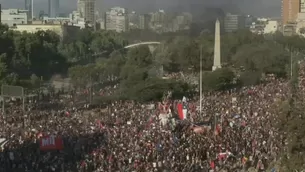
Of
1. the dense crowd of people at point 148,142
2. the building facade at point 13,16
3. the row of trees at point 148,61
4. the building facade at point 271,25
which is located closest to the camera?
the dense crowd of people at point 148,142

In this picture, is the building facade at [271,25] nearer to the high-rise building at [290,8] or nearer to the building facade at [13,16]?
the high-rise building at [290,8]

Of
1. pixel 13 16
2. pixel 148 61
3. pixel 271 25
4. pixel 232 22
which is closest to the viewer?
pixel 148 61

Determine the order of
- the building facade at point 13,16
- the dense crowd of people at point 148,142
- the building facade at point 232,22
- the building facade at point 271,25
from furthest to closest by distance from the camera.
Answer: the building facade at point 13,16 < the building facade at point 271,25 < the building facade at point 232,22 < the dense crowd of people at point 148,142

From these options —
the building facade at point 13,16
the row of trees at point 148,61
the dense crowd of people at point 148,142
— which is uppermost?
the building facade at point 13,16

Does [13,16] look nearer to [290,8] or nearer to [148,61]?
[290,8]

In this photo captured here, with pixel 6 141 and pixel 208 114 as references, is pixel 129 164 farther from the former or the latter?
pixel 208 114

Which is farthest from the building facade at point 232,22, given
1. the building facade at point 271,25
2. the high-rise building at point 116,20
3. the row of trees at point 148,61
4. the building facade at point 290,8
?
the building facade at point 290,8

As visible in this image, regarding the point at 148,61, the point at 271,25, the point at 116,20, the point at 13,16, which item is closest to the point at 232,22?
the point at 271,25

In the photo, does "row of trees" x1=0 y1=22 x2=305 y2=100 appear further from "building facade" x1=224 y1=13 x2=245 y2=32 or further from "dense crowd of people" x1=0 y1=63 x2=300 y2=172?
"building facade" x1=224 y1=13 x2=245 y2=32
